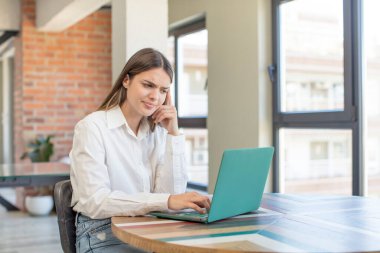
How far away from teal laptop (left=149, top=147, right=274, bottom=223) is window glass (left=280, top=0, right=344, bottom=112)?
200 centimetres

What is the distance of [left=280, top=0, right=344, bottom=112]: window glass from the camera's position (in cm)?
376

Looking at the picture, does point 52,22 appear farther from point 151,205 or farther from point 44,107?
point 151,205

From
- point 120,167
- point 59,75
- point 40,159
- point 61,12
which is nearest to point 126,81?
point 120,167

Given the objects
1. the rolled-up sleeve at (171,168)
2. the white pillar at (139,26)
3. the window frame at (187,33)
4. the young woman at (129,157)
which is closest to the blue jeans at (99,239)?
the young woman at (129,157)

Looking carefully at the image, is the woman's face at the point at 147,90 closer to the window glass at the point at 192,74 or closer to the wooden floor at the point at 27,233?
the wooden floor at the point at 27,233

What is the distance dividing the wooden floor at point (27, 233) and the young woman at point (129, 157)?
269 cm

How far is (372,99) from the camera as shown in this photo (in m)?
3.54

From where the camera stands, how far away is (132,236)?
155 cm

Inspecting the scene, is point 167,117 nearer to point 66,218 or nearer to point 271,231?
point 66,218

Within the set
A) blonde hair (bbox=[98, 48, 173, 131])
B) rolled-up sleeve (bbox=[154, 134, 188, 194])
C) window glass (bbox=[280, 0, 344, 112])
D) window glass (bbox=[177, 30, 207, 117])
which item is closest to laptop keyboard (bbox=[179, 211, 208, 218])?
rolled-up sleeve (bbox=[154, 134, 188, 194])

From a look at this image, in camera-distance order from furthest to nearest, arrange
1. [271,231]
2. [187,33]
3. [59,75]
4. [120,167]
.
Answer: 1. [59,75]
2. [187,33]
3. [120,167]
4. [271,231]

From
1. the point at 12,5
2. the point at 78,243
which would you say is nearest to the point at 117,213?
the point at 78,243

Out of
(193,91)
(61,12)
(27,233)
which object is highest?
(61,12)

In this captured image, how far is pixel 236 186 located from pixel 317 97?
7.84 ft
